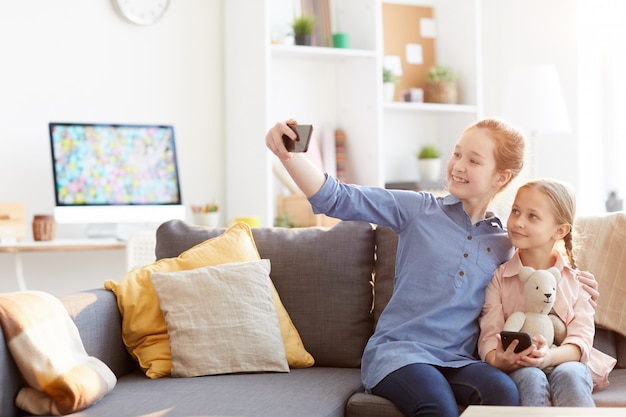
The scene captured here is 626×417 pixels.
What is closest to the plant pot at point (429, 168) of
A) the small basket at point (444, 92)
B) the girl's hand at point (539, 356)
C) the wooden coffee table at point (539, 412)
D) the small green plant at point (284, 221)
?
the small basket at point (444, 92)

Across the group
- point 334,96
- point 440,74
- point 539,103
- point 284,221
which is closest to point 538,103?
point 539,103

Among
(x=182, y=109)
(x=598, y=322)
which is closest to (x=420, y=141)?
(x=182, y=109)

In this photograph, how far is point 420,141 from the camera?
15.1 ft

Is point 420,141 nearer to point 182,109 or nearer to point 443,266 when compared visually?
point 182,109

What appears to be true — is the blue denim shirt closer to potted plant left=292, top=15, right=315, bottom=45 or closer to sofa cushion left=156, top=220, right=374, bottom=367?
sofa cushion left=156, top=220, right=374, bottom=367

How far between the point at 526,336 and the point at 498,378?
11 centimetres

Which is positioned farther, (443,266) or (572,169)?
(572,169)

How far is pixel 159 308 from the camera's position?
2.24 meters

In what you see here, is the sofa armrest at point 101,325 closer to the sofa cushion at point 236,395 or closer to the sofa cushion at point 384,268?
the sofa cushion at point 236,395

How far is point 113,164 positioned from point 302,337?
162cm

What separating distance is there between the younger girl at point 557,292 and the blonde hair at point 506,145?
74mm

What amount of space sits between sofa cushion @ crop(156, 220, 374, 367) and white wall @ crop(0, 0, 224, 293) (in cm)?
153

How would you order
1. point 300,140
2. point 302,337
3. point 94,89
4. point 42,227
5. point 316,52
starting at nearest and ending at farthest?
point 300,140
point 302,337
point 42,227
point 94,89
point 316,52

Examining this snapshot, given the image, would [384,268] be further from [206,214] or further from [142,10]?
[142,10]
